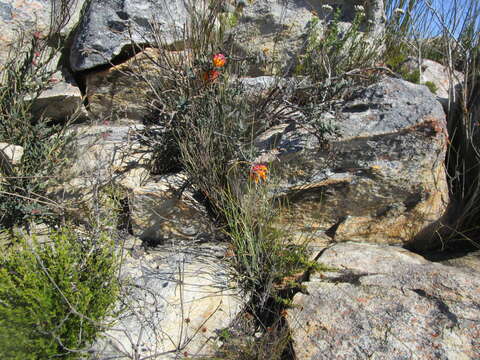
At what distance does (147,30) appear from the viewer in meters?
3.18

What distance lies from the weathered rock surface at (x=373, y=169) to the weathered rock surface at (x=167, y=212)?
63 centimetres

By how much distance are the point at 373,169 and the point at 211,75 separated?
1.27 m

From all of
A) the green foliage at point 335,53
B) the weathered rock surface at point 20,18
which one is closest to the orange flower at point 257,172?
the green foliage at point 335,53

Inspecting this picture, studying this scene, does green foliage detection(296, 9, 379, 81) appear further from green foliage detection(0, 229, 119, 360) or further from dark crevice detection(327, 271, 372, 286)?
green foliage detection(0, 229, 119, 360)

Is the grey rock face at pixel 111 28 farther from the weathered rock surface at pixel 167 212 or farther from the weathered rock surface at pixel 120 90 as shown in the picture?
the weathered rock surface at pixel 167 212

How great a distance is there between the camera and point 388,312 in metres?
1.85

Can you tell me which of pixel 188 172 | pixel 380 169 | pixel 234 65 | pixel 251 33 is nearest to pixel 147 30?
pixel 234 65

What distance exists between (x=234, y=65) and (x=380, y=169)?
1.51 metres

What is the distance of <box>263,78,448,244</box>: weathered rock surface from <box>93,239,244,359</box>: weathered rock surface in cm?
65

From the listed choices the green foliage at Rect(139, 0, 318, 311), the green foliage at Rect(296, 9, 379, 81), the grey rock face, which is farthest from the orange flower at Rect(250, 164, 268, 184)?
the grey rock face

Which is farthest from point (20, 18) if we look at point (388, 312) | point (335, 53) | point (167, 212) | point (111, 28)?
point (388, 312)

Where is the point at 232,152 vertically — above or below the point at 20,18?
below

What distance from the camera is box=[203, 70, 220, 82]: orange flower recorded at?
252 cm

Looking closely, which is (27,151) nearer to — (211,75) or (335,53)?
(211,75)
